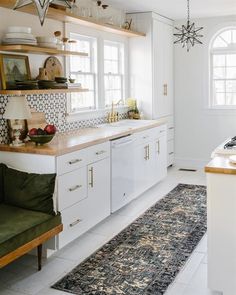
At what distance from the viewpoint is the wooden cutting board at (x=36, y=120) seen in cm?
414

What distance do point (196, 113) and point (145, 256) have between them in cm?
418

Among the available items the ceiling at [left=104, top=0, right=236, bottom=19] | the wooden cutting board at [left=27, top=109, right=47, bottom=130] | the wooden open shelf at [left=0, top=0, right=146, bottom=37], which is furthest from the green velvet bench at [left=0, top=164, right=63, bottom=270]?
the ceiling at [left=104, top=0, right=236, bottom=19]

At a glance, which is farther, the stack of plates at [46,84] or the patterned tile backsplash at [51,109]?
the stack of plates at [46,84]

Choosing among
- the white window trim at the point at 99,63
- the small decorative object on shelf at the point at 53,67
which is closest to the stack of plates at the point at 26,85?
the small decorative object on shelf at the point at 53,67

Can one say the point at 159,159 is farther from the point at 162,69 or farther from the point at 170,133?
the point at 162,69

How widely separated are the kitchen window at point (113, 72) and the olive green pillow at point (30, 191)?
2.80 metres

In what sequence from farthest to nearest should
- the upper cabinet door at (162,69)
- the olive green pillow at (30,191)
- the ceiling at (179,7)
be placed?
1. the upper cabinet door at (162,69)
2. the ceiling at (179,7)
3. the olive green pillow at (30,191)

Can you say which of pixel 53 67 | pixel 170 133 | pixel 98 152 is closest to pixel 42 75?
pixel 53 67

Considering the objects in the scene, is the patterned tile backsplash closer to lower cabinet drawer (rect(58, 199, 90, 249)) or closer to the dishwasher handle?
the dishwasher handle

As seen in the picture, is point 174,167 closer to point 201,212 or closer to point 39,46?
point 201,212

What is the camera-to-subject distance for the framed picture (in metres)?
3.88

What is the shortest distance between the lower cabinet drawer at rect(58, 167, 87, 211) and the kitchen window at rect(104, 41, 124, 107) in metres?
2.31

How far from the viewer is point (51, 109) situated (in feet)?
15.1

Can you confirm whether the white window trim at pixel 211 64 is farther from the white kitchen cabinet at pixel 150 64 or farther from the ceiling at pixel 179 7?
the white kitchen cabinet at pixel 150 64
